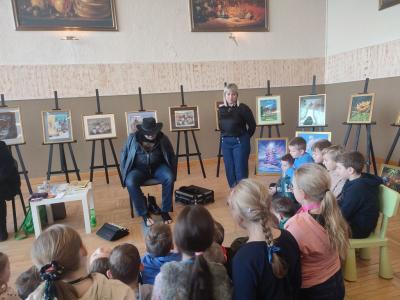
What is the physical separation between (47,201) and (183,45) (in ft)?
11.8

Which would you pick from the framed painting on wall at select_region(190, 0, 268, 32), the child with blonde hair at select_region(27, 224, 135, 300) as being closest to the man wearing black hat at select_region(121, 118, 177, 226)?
the child with blonde hair at select_region(27, 224, 135, 300)

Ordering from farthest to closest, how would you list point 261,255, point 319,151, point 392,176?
point 392,176, point 319,151, point 261,255

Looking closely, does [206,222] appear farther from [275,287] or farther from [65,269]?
[65,269]

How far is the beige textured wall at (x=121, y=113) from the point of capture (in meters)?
4.95

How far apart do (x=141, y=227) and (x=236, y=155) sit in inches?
56.4

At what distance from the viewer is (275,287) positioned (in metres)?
1.18

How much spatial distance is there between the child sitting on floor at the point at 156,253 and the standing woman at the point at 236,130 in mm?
2161

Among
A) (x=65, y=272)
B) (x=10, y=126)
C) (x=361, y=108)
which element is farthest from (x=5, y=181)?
(x=361, y=108)

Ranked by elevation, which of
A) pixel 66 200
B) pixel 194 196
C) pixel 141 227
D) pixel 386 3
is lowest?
pixel 141 227

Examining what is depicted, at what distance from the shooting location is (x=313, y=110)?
494 centimetres

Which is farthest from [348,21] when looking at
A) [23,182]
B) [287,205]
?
[23,182]

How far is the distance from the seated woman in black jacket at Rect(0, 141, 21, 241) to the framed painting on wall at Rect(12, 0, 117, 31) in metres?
2.60

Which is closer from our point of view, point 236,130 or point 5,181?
point 5,181

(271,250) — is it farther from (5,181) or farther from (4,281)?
(5,181)
